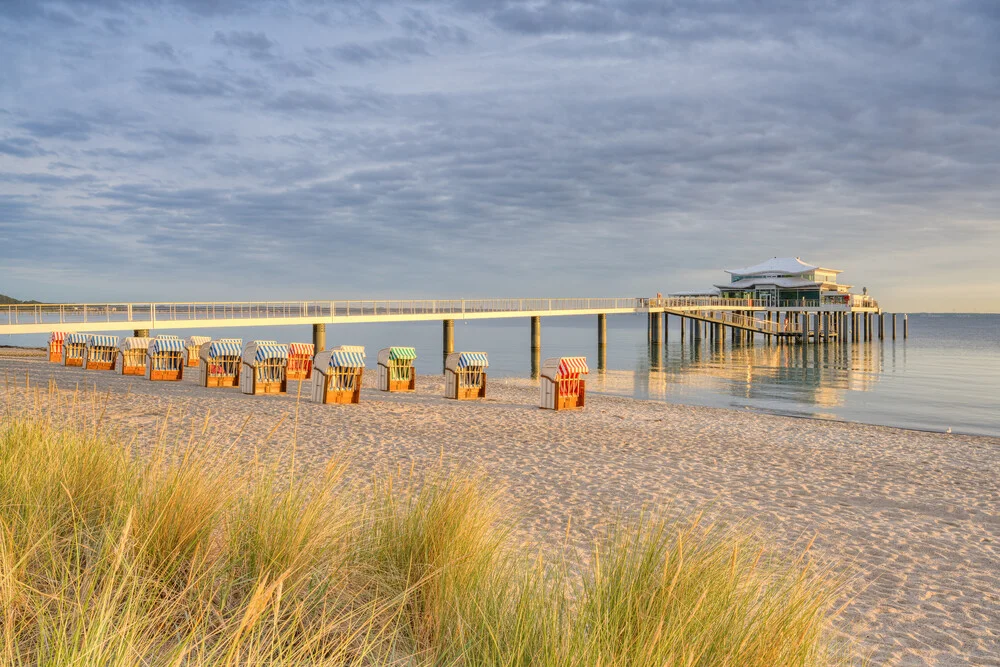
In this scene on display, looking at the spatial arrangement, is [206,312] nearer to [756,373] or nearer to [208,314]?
[208,314]

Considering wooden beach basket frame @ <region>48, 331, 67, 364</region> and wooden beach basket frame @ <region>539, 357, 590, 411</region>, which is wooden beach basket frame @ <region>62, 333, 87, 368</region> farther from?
wooden beach basket frame @ <region>539, 357, 590, 411</region>

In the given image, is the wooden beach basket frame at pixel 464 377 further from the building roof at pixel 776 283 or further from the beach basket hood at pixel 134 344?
the building roof at pixel 776 283

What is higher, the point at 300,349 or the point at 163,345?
the point at 163,345

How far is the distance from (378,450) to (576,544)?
423 cm

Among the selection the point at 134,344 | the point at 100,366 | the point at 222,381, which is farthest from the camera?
the point at 100,366

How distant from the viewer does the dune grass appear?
260 centimetres

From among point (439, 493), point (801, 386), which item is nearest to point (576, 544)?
point (439, 493)

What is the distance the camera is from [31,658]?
9.00ft

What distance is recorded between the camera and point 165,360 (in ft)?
62.1

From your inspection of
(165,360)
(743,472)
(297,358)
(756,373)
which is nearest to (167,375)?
(165,360)

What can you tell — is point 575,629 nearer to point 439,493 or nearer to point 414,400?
point 439,493

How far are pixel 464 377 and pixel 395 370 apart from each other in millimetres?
1977

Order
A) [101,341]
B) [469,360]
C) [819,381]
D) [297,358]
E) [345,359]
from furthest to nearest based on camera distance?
1. [819,381]
2. [101,341]
3. [297,358]
4. [469,360]
5. [345,359]

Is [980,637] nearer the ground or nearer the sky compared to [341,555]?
nearer the ground
